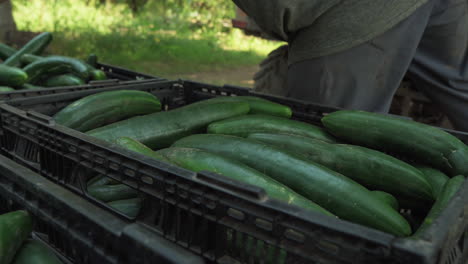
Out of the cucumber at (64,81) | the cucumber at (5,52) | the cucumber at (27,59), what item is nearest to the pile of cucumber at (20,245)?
the cucumber at (64,81)

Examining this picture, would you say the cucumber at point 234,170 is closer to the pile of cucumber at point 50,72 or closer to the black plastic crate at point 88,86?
the black plastic crate at point 88,86

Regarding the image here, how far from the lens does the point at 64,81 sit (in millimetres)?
2367

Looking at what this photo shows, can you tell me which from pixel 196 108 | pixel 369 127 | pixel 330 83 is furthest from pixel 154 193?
pixel 330 83

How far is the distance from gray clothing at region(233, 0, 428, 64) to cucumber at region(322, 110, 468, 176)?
0.62 metres

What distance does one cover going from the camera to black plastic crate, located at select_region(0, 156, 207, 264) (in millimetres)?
808

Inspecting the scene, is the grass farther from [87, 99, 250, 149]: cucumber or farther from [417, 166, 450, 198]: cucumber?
[417, 166, 450, 198]: cucumber

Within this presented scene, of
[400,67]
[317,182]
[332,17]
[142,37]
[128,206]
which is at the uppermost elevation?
[332,17]

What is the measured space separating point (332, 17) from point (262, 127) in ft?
2.61

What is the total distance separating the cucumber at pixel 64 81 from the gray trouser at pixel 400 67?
4.35ft

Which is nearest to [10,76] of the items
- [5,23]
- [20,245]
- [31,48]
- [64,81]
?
[64,81]

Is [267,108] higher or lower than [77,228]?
higher

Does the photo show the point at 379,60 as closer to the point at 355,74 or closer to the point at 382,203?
the point at 355,74

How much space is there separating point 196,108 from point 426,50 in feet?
5.19

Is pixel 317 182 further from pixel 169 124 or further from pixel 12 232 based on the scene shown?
pixel 12 232
